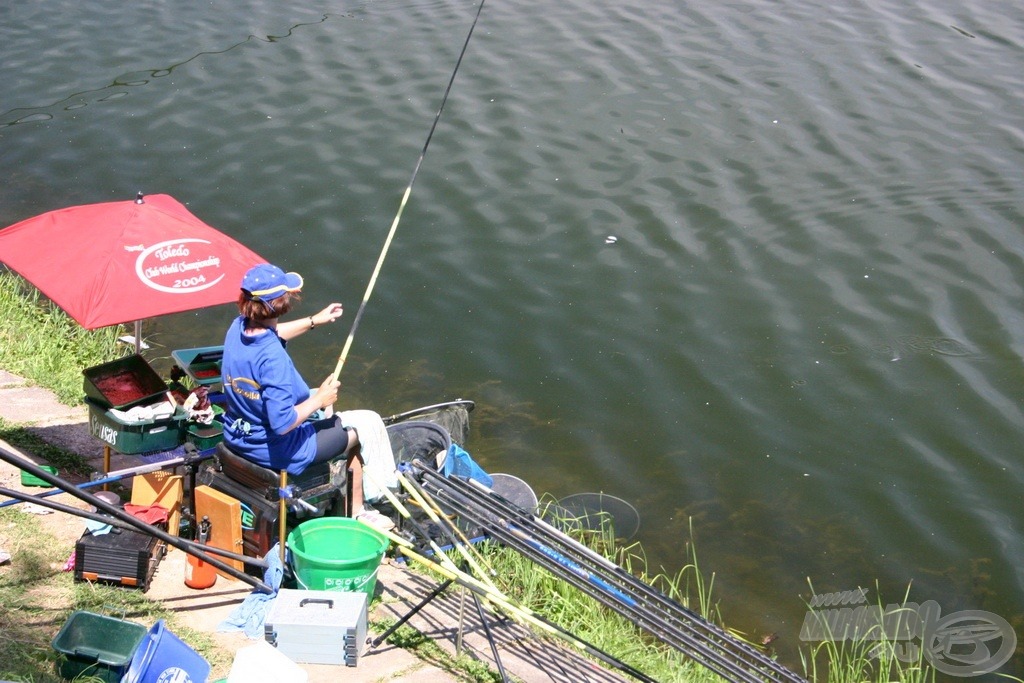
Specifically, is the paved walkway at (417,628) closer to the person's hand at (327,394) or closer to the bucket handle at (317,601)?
the bucket handle at (317,601)

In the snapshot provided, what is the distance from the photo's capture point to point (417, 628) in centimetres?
471

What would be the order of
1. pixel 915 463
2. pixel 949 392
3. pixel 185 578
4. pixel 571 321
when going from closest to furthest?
1. pixel 185 578
2. pixel 915 463
3. pixel 949 392
4. pixel 571 321

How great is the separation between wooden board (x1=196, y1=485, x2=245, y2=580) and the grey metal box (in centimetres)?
53

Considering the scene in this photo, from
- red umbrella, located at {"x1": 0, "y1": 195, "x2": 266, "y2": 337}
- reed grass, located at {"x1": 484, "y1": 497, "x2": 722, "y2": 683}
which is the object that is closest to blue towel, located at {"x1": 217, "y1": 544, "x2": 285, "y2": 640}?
reed grass, located at {"x1": 484, "y1": 497, "x2": 722, "y2": 683}

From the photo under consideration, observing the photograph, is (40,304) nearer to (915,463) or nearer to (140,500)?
(140,500)

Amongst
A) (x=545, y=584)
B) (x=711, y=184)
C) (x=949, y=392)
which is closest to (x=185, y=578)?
(x=545, y=584)

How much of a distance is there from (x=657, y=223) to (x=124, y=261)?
523 centimetres

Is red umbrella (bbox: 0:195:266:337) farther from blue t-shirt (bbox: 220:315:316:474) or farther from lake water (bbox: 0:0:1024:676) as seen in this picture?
lake water (bbox: 0:0:1024:676)

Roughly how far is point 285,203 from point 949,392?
19.3 ft

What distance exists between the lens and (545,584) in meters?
5.54

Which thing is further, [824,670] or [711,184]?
[711,184]

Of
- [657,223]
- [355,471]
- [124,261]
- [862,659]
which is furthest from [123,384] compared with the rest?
[657,223]

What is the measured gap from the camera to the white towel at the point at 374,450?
512 cm

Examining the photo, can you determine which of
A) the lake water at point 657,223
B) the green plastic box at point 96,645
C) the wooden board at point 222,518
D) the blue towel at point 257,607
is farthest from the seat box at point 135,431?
the lake water at point 657,223
